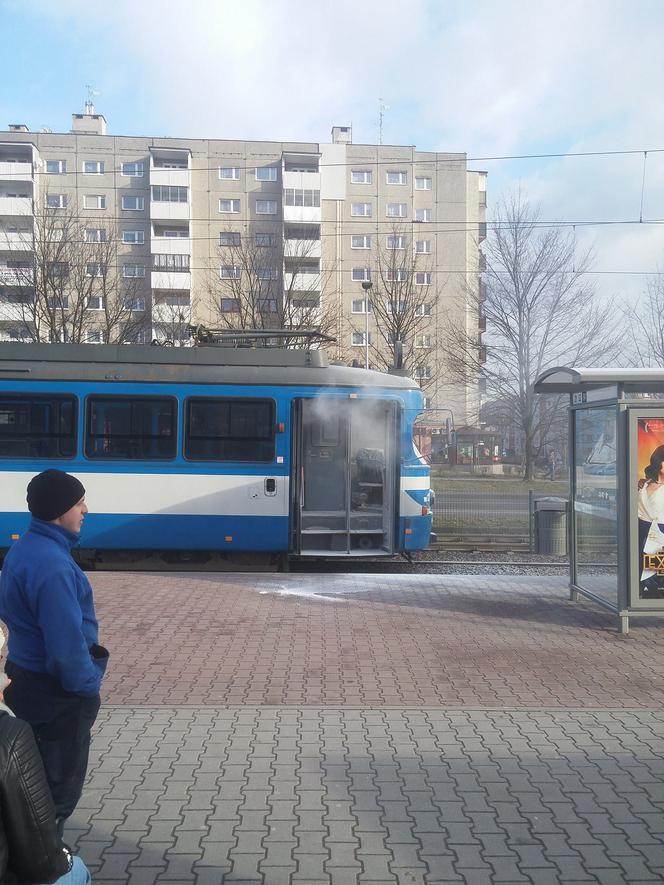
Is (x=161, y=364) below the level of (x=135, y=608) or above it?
above

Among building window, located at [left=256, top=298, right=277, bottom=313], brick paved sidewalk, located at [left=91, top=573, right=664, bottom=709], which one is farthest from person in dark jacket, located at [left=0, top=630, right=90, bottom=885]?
building window, located at [left=256, top=298, right=277, bottom=313]

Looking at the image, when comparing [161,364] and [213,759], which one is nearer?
[213,759]

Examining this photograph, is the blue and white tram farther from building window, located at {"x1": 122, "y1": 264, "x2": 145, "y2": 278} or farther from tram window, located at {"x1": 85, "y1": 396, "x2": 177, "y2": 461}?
building window, located at {"x1": 122, "y1": 264, "x2": 145, "y2": 278}

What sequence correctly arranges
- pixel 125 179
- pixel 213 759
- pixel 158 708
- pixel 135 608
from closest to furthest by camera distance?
pixel 213 759 → pixel 158 708 → pixel 135 608 → pixel 125 179

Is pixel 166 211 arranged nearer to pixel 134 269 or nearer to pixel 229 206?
pixel 229 206

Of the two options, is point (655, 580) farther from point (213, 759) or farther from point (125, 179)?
point (125, 179)

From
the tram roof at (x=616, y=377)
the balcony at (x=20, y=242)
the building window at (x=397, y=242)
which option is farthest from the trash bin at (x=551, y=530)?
the building window at (x=397, y=242)

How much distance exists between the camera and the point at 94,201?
173 feet

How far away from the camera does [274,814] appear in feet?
14.0

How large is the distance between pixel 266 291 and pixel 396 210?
28805 mm

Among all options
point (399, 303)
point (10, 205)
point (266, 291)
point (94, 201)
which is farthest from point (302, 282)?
point (10, 205)

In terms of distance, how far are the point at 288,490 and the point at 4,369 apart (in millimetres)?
4449

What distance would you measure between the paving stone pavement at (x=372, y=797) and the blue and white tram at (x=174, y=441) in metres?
6.31

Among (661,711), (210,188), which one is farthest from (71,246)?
(210,188)
